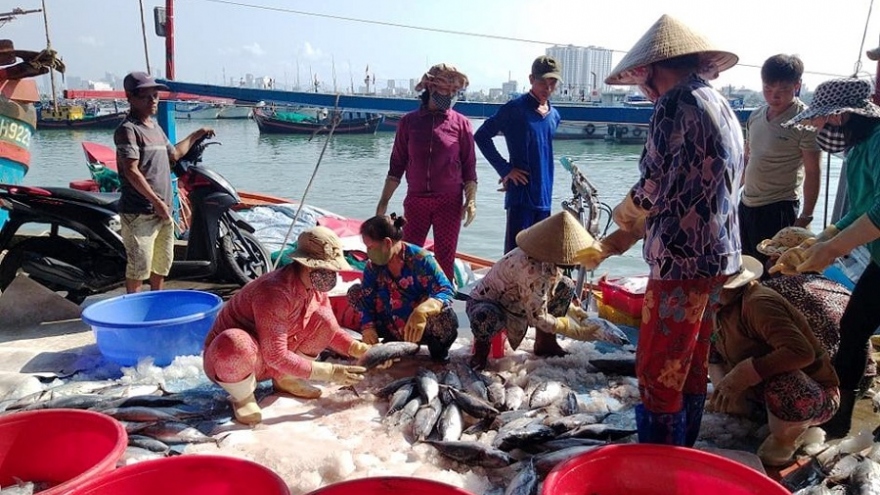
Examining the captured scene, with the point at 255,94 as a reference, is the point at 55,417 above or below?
below

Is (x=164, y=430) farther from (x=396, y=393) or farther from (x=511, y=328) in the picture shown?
(x=511, y=328)

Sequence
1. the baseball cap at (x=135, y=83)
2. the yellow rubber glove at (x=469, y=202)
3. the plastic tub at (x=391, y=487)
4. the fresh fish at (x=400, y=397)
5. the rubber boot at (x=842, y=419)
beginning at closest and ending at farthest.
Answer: the plastic tub at (x=391, y=487) < the rubber boot at (x=842, y=419) < the fresh fish at (x=400, y=397) < the baseball cap at (x=135, y=83) < the yellow rubber glove at (x=469, y=202)

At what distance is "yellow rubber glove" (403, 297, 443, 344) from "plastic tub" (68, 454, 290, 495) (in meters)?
1.63

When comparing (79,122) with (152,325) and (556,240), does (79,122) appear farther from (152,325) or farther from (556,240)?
(556,240)

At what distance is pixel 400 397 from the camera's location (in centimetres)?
347

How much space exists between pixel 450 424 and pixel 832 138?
91.8 inches

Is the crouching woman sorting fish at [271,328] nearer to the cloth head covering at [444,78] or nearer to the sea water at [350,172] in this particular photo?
the cloth head covering at [444,78]

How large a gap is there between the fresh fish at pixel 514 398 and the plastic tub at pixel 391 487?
1.38 meters

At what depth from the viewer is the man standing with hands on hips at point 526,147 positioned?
5051mm

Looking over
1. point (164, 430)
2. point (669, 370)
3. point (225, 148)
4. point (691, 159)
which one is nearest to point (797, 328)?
point (669, 370)

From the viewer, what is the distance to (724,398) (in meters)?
3.10

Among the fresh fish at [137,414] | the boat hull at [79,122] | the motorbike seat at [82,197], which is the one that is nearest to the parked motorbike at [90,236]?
the motorbike seat at [82,197]

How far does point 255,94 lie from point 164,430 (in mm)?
4122

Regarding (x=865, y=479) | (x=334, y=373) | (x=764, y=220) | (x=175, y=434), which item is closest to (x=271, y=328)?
(x=334, y=373)
